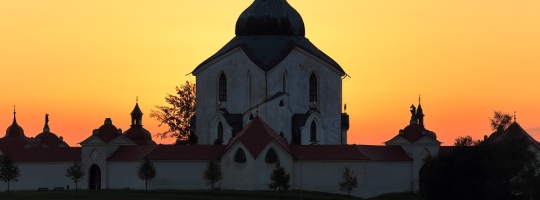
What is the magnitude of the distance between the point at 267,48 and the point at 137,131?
52.7ft

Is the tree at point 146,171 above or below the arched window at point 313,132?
below

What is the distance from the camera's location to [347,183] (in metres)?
126

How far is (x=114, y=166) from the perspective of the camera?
134 meters

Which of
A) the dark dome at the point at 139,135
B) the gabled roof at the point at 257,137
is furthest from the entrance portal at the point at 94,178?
the dark dome at the point at 139,135

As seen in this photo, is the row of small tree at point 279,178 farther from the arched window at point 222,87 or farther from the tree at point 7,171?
the arched window at point 222,87

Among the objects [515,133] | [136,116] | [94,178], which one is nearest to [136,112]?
[136,116]

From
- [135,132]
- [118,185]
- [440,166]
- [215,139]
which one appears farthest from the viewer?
[135,132]

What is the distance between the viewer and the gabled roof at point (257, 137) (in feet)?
427

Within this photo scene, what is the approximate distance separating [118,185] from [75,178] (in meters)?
3.52

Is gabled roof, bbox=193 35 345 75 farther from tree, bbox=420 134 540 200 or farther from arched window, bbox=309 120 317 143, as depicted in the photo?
tree, bbox=420 134 540 200

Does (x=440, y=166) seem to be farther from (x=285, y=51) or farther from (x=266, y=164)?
(x=285, y=51)

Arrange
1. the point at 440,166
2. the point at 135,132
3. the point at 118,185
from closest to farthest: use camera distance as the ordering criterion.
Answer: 1. the point at 440,166
2. the point at 118,185
3. the point at 135,132

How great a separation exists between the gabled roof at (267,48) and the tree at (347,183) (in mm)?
16343

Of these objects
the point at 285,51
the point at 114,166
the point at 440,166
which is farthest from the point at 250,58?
the point at 440,166
